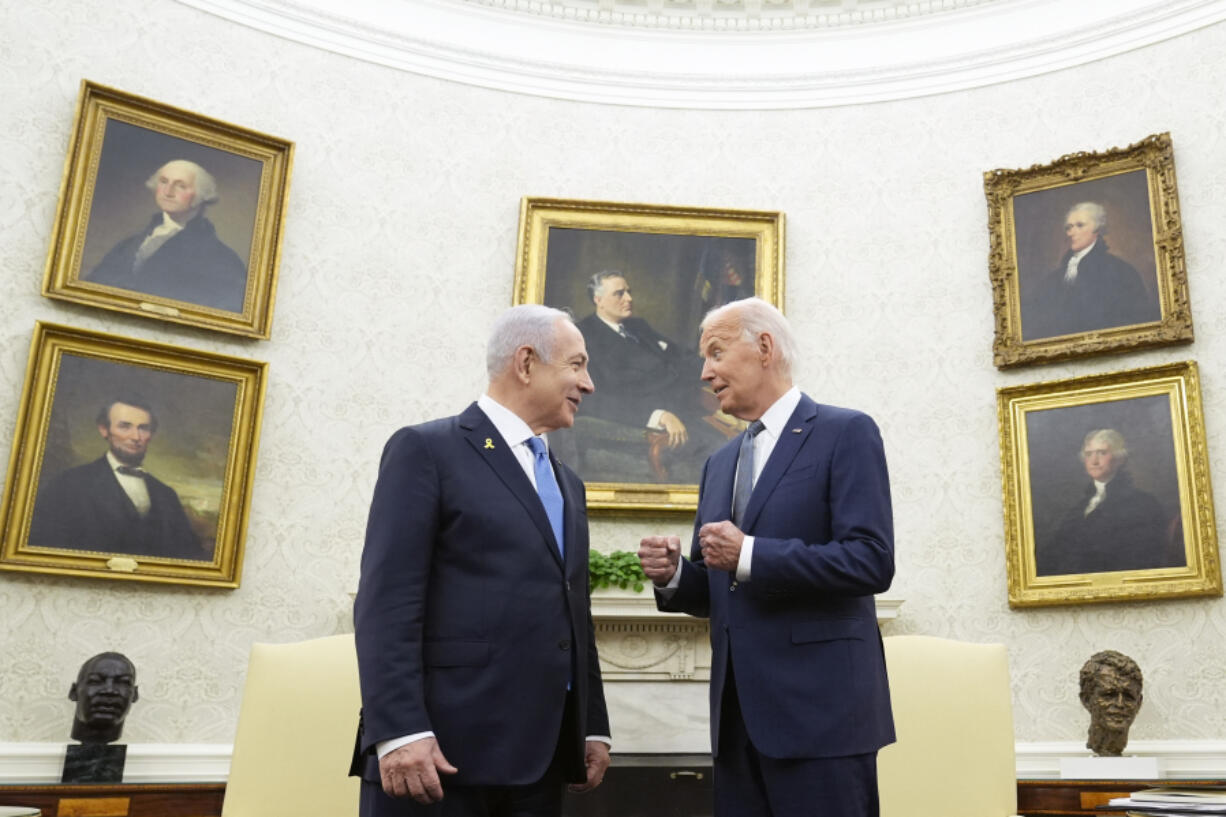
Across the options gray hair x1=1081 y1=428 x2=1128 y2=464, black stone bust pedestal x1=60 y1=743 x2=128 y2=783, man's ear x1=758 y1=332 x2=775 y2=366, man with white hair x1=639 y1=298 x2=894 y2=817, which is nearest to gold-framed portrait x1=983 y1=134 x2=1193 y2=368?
gray hair x1=1081 y1=428 x2=1128 y2=464

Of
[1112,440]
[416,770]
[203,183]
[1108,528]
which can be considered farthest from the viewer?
[203,183]

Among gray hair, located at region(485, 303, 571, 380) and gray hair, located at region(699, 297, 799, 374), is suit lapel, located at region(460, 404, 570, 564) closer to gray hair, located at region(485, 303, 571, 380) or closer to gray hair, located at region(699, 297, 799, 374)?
gray hair, located at region(485, 303, 571, 380)

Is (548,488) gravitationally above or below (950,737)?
above

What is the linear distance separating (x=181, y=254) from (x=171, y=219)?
0.69 ft

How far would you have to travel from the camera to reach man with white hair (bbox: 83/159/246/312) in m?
5.52

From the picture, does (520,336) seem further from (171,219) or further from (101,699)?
(171,219)

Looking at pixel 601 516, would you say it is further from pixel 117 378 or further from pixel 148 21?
pixel 148 21

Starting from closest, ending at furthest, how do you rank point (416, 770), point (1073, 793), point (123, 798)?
point (416, 770) → point (123, 798) → point (1073, 793)

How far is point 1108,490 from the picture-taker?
5.53 meters

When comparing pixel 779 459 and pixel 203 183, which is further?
pixel 203 183

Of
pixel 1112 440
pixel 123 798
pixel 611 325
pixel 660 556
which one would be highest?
pixel 611 325

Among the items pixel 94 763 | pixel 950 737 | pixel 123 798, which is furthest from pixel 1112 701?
pixel 94 763

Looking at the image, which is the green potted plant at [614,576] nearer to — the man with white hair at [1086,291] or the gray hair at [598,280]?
the gray hair at [598,280]

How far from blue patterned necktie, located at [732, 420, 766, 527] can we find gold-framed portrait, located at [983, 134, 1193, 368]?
3.52m
